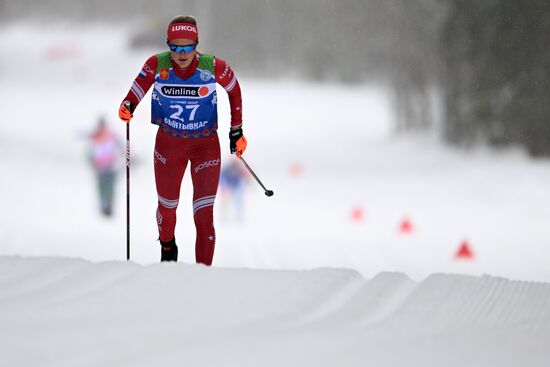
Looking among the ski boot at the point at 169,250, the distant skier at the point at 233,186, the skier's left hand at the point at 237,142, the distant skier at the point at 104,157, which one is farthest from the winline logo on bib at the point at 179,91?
the distant skier at the point at 233,186

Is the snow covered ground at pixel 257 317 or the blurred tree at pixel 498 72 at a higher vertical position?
the blurred tree at pixel 498 72

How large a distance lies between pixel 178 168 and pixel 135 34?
212ft

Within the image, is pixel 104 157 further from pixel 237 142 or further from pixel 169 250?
pixel 237 142

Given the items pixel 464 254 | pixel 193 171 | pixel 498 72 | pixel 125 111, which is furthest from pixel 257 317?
pixel 498 72

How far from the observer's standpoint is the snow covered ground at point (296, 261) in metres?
4.24

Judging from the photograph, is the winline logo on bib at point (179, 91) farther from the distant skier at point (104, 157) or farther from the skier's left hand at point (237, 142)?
the distant skier at point (104, 157)

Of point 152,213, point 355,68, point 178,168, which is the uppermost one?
point 355,68

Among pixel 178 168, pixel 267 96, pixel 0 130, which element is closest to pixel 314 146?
pixel 0 130

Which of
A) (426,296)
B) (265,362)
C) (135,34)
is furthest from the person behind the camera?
(135,34)

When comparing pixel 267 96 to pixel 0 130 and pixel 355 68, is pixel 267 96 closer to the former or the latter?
pixel 355 68

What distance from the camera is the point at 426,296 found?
5324mm

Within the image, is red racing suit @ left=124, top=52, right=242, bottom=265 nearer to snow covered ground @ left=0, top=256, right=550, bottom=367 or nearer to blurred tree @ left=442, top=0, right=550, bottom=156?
snow covered ground @ left=0, top=256, right=550, bottom=367

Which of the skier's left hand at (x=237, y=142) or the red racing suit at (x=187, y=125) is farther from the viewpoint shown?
the skier's left hand at (x=237, y=142)

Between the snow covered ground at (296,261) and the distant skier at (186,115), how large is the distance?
0.90 m
